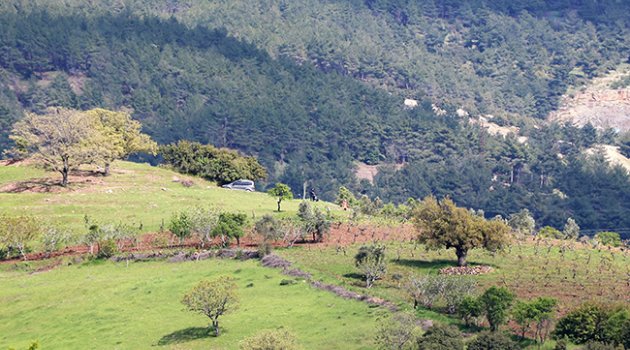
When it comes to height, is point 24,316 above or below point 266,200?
below

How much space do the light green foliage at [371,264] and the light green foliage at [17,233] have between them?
33.7m

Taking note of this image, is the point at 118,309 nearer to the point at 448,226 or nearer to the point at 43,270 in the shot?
the point at 43,270

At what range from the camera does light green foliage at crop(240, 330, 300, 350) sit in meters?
55.3

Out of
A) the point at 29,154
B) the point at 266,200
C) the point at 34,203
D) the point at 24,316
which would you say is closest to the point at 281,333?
the point at 24,316

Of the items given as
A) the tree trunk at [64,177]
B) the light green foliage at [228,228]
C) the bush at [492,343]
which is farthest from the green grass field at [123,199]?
the bush at [492,343]

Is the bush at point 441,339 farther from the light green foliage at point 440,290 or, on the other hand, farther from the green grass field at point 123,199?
the green grass field at point 123,199

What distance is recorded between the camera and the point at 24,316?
253 feet

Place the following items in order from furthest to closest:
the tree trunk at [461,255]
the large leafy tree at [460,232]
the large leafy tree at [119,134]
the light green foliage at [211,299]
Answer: the large leafy tree at [119,134] < the tree trunk at [461,255] < the large leafy tree at [460,232] < the light green foliage at [211,299]

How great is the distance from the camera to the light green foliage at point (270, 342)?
55.3m

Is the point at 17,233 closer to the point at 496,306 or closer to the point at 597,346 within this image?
the point at 496,306

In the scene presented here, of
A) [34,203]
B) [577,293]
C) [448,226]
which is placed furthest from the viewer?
[34,203]

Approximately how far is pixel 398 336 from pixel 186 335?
17.7 m

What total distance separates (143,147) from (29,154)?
1802 cm

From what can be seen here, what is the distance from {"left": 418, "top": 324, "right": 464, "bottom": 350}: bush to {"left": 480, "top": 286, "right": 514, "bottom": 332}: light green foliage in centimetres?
505
